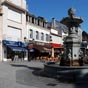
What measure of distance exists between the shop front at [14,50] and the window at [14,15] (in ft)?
11.9

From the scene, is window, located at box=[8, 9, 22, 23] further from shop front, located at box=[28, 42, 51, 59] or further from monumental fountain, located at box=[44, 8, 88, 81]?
monumental fountain, located at box=[44, 8, 88, 81]

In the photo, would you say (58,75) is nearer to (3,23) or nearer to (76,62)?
(76,62)

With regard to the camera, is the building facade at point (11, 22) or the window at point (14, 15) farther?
the window at point (14, 15)

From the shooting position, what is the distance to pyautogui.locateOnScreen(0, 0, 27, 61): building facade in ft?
121

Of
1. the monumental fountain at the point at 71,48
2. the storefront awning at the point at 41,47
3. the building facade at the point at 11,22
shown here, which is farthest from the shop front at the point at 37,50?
the monumental fountain at the point at 71,48

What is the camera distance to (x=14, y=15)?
40156 mm

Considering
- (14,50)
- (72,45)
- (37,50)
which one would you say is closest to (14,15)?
(14,50)

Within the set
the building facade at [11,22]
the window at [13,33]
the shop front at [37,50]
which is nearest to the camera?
the building facade at [11,22]

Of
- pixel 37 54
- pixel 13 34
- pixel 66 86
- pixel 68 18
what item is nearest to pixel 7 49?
pixel 13 34

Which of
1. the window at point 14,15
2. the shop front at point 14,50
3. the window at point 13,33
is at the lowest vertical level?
the shop front at point 14,50

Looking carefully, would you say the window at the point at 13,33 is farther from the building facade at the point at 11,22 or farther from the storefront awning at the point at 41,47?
the storefront awning at the point at 41,47

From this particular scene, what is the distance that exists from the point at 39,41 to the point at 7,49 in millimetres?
10811

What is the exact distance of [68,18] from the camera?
61.8 ft

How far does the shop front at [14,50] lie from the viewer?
1454 inches
